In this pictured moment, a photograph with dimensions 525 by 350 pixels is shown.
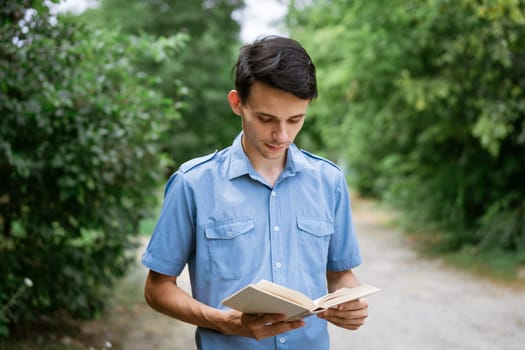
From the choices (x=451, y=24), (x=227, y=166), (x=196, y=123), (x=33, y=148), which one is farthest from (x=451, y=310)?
(x=196, y=123)

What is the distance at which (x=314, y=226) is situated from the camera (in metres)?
1.95

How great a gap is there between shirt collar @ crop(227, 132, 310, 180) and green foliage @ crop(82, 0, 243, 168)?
66.5ft

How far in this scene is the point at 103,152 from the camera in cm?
421

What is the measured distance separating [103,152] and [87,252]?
99 centimetres

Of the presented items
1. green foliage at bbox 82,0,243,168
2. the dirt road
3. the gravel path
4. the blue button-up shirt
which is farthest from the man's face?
green foliage at bbox 82,0,243,168

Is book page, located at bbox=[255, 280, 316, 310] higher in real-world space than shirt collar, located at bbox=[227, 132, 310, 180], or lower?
lower

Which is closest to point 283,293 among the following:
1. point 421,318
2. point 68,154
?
point 68,154

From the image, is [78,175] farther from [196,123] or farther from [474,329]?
[196,123]

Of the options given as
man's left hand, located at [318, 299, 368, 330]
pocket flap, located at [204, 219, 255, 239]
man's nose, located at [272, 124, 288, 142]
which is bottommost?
man's left hand, located at [318, 299, 368, 330]

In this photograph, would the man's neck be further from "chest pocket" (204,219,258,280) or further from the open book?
the open book

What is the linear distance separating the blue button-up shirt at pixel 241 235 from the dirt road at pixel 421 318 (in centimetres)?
346

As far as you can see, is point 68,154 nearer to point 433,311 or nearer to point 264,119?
point 264,119

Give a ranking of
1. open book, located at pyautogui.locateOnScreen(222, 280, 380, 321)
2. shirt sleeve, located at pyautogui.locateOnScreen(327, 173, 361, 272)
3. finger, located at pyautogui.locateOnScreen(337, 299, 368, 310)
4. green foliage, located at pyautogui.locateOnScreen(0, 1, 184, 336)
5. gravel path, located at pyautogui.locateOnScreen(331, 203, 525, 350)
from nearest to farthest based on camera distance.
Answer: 1. open book, located at pyautogui.locateOnScreen(222, 280, 380, 321)
2. finger, located at pyautogui.locateOnScreen(337, 299, 368, 310)
3. shirt sleeve, located at pyautogui.locateOnScreen(327, 173, 361, 272)
4. green foliage, located at pyautogui.locateOnScreen(0, 1, 184, 336)
5. gravel path, located at pyautogui.locateOnScreen(331, 203, 525, 350)

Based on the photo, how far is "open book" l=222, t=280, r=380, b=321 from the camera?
5.03ft
